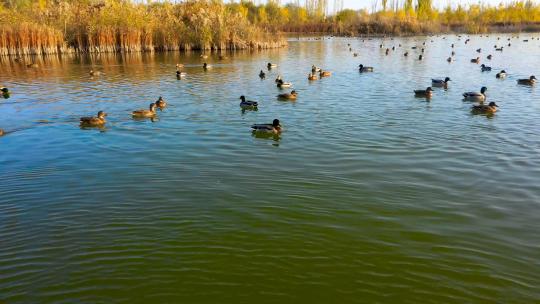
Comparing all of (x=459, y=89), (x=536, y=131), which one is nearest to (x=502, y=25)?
(x=459, y=89)

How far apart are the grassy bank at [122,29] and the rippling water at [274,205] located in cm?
2346

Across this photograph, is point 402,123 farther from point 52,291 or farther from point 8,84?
point 8,84

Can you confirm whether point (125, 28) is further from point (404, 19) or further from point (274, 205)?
point (404, 19)

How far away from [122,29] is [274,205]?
37.7 meters

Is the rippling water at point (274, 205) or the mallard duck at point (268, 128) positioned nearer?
the rippling water at point (274, 205)

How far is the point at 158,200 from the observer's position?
8.84 metres

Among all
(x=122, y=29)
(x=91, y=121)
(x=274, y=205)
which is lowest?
(x=274, y=205)

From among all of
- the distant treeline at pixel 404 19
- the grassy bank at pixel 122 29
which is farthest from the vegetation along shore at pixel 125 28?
the distant treeline at pixel 404 19

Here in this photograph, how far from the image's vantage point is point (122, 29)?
41.0 meters

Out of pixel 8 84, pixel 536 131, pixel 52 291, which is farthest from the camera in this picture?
pixel 8 84

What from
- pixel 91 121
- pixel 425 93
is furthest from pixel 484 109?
pixel 91 121

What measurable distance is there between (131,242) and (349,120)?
10389mm

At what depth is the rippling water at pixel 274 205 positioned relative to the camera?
615cm

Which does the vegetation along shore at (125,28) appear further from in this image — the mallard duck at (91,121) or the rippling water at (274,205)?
the mallard duck at (91,121)
